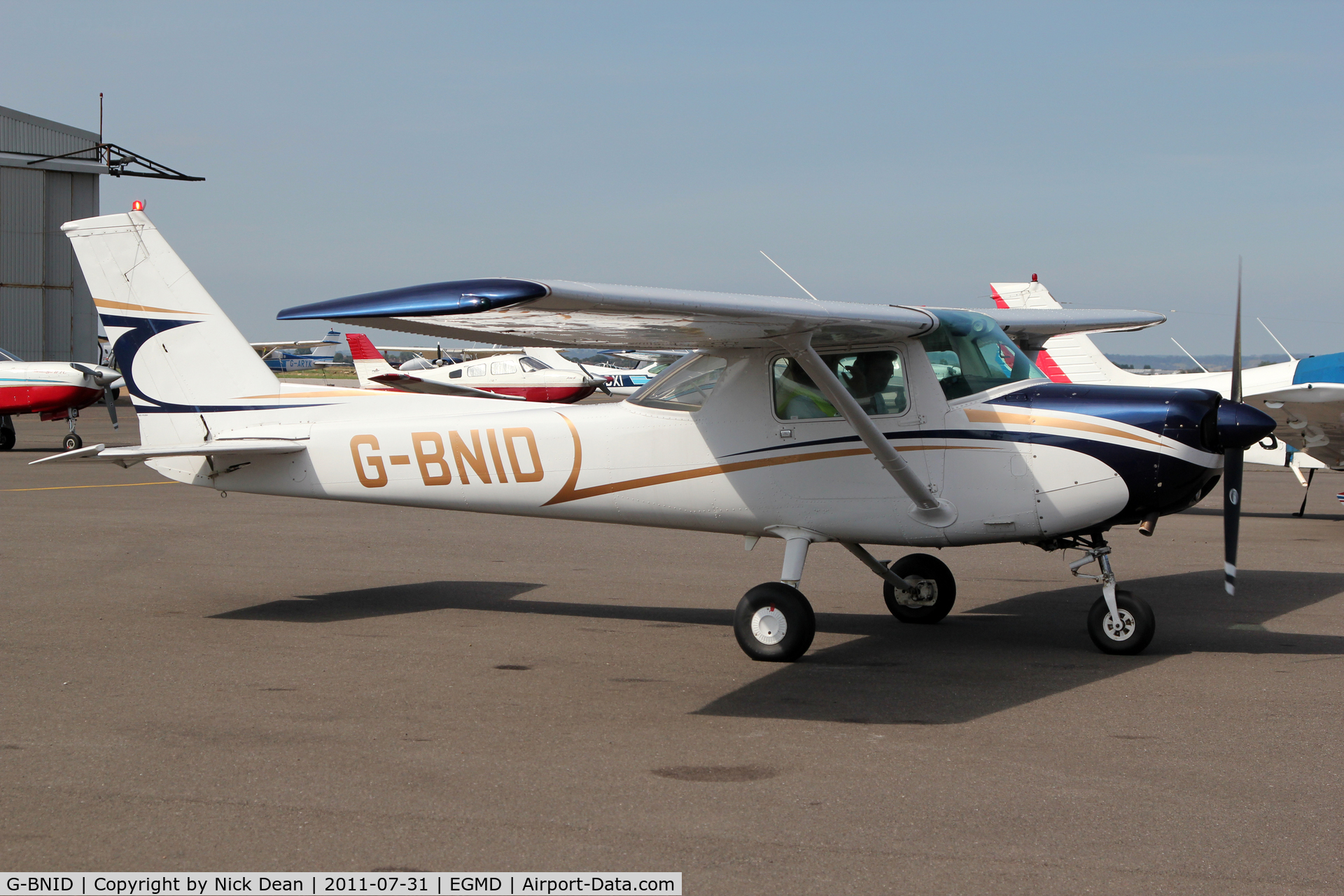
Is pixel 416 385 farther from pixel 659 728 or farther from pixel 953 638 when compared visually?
pixel 659 728

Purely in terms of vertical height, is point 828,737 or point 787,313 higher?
point 787,313

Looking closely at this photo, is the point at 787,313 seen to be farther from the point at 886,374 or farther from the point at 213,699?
the point at 213,699

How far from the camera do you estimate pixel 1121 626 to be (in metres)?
7.08

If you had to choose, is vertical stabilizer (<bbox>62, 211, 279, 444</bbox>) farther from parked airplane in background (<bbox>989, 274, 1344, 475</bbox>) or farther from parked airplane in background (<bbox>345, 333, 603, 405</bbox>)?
parked airplane in background (<bbox>345, 333, 603, 405</bbox>)

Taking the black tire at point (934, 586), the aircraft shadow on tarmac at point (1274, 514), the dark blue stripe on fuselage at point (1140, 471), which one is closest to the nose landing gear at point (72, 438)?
the black tire at point (934, 586)

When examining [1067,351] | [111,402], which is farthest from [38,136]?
[1067,351]

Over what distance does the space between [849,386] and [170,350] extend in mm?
5028

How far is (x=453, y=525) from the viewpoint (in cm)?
1383

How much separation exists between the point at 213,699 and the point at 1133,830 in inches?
170

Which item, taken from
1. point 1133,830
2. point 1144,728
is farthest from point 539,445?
point 1133,830

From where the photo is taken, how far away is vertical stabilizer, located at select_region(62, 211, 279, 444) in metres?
8.59

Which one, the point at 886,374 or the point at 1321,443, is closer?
the point at 886,374

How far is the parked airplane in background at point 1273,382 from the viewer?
41.9 ft

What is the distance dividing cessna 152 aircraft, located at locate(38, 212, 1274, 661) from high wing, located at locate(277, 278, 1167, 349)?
1.1 inches
